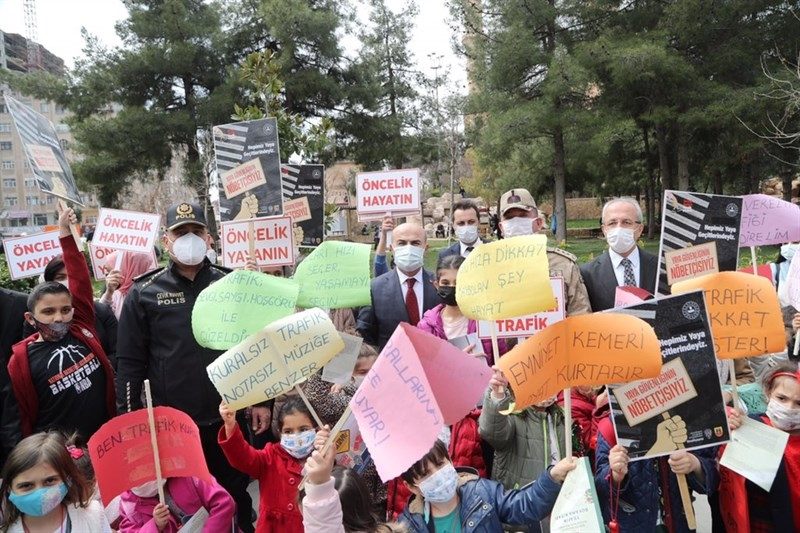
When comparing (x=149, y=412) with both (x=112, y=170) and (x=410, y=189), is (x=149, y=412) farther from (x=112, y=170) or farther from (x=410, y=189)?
(x=112, y=170)

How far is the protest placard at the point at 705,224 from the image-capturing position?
4.17 meters

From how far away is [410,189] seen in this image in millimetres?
6305

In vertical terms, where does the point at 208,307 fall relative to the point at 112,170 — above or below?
below

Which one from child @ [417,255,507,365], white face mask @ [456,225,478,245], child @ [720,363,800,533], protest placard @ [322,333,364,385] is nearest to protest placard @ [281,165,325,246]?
white face mask @ [456,225,478,245]

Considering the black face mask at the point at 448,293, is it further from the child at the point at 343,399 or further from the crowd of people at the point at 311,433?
the child at the point at 343,399

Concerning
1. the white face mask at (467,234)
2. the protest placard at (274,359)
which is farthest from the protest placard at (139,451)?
the white face mask at (467,234)

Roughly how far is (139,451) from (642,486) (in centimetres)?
228

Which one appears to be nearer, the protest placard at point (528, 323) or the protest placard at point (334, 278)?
the protest placard at point (528, 323)

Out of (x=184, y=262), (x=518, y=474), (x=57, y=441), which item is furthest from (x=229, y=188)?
(x=518, y=474)

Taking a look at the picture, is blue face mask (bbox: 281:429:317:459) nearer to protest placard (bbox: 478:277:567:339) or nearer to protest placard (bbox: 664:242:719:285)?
protest placard (bbox: 478:277:567:339)

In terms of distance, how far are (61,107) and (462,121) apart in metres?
18.0

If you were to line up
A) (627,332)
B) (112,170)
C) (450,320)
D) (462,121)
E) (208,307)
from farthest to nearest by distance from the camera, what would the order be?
(462,121) → (112,170) → (450,320) → (208,307) → (627,332)

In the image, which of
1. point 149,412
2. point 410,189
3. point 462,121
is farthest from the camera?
point 462,121

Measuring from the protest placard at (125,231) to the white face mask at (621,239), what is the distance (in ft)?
13.3
